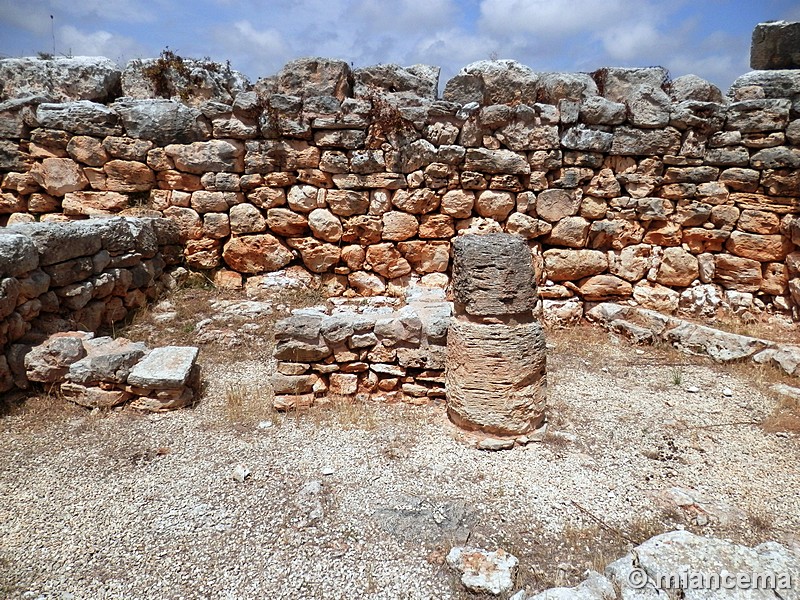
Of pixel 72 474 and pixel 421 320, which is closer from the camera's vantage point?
pixel 72 474

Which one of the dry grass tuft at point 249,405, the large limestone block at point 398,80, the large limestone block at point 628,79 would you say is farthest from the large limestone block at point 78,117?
the large limestone block at point 628,79

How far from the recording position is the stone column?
14.0ft

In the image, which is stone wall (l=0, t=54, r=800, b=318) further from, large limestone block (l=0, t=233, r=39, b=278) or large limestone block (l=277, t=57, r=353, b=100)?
large limestone block (l=0, t=233, r=39, b=278)

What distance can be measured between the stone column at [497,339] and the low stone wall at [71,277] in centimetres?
413

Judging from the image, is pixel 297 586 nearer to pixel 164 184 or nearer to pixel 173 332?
pixel 173 332

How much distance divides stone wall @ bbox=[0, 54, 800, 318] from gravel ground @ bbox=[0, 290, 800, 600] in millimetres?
2949

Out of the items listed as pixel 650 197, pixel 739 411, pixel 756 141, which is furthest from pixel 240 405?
pixel 756 141

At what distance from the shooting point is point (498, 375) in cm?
432

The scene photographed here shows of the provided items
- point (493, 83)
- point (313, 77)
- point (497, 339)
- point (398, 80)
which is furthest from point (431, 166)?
point (497, 339)

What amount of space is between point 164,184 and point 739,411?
25.6 ft

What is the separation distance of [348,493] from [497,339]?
1751mm

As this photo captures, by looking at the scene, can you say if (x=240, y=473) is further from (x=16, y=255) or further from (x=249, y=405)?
(x=16, y=255)

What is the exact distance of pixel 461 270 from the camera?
14.5 ft

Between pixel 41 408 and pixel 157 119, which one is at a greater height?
pixel 157 119
